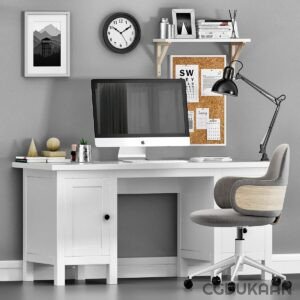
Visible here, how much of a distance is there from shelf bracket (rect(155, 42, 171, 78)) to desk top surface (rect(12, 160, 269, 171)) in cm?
71

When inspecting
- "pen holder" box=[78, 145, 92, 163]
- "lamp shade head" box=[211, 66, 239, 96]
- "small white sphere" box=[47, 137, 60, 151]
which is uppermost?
"lamp shade head" box=[211, 66, 239, 96]

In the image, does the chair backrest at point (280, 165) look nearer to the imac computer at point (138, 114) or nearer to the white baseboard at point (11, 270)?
the imac computer at point (138, 114)

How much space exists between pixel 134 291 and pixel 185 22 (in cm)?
183

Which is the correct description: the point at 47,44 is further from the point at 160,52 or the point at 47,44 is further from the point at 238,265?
the point at 238,265

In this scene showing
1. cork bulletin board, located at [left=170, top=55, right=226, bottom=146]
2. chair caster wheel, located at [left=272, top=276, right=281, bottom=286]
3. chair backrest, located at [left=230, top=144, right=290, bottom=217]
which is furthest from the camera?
cork bulletin board, located at [left=170, top=55, right=226, bottom=146]

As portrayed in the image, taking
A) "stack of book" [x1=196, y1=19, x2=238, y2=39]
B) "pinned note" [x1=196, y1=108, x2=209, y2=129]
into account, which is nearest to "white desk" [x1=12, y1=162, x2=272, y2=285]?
"pinned note" [x1=196, y1=108, x2=209, y2=129]

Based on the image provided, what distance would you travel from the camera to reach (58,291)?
5.71 metres

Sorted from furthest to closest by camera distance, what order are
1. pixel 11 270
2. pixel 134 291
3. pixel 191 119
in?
pixel 191 119
pixel 11 270
pixel 134 291

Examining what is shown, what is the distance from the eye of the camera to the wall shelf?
Result: 20.6 ft

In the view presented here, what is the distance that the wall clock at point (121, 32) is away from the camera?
6.30 meters

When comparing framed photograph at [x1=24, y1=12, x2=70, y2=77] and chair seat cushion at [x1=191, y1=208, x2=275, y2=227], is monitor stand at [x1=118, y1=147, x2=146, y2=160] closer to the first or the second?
framed photograph at [x1=24, y1=12, x2=70, y2=77]

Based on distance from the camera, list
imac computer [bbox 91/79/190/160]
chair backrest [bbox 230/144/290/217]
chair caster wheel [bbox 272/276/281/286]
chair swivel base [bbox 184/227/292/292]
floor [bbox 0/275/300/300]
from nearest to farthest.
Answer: floor [bbox 0/275/300/300] → chair backrest [bbox 230/144/290/217] → chair swivel base [bbox 184/227/292/292] → chair caster wheel [bbox 272/276/281/286] → imac computer [bbox 91/79/190/160]

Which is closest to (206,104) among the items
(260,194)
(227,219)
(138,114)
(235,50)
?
(235,50)

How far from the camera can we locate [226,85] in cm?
602
